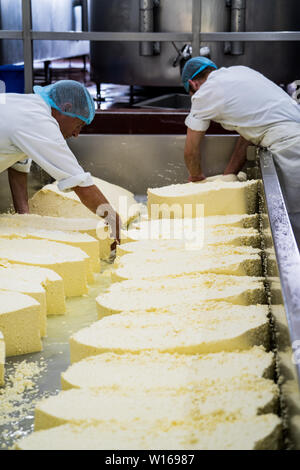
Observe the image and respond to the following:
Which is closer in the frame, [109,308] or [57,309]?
[109,308]

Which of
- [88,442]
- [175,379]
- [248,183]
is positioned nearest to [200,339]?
[175,379]

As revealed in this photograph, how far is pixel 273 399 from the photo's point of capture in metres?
1.40

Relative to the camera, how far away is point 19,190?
10.3ft

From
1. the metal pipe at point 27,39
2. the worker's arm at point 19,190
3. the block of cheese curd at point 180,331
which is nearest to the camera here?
the block of cheese curd at point 180,331

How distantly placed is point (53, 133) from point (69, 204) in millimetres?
593

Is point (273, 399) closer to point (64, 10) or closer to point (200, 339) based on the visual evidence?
point (200, 339)

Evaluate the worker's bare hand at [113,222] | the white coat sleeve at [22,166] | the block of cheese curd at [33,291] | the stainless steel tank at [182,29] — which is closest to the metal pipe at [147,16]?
the stainless steel tank at [182,29]

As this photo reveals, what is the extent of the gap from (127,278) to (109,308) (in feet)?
0.90

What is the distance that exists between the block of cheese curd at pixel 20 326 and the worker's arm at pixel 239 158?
1799 mm

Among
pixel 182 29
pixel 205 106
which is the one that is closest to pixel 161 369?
pixel 205 106

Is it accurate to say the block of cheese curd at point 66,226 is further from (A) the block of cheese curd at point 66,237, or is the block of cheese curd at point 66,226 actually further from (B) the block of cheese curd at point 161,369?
(B) the block of cheese curd at point 161,369

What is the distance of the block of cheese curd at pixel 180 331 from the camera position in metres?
1.66

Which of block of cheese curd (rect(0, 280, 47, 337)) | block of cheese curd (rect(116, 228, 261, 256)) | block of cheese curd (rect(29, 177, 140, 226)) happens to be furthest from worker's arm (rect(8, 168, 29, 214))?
block of cheese curd (rect(0, 280, 47, 337))

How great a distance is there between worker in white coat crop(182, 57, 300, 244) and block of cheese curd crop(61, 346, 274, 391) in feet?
5.86
